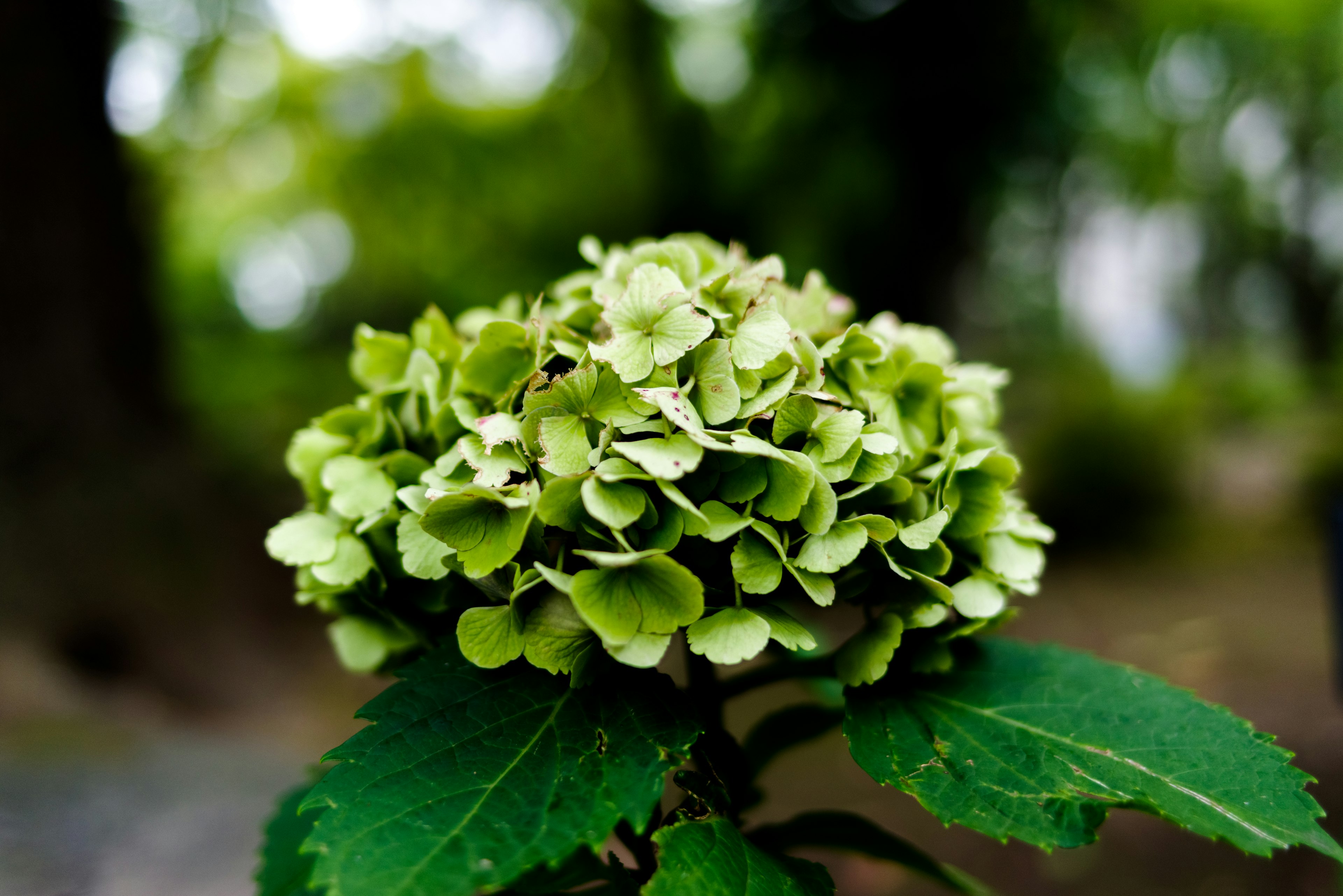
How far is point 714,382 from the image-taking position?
0.73 metres

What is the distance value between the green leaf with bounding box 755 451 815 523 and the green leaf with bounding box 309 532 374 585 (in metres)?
0.42

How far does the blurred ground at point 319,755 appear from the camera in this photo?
5.04 ft

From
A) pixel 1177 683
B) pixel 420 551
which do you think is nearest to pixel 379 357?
pixel 420 551

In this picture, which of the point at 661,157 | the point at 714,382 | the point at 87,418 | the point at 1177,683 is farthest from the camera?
the point at 661,157

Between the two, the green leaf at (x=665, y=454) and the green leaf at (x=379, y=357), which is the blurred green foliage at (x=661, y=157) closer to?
the green leaf at (x=379, y=357)

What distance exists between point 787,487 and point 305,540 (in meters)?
0.53

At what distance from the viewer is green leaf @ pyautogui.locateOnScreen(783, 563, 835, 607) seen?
27.8 inches

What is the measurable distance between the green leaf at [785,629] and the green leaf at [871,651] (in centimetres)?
9

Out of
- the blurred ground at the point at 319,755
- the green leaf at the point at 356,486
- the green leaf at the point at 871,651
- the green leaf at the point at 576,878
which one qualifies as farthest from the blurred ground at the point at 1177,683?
the green leaf at the point at 356,486

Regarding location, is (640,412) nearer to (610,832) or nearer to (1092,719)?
(610,832)

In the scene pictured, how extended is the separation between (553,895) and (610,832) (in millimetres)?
300

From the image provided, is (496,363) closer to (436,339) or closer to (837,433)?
(436,339)

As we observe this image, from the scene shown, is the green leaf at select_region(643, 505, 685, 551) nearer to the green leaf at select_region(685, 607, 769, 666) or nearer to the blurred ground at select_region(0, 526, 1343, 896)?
the green leaf at select_region(685, 607, 769, 666)

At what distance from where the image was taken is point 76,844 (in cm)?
142
